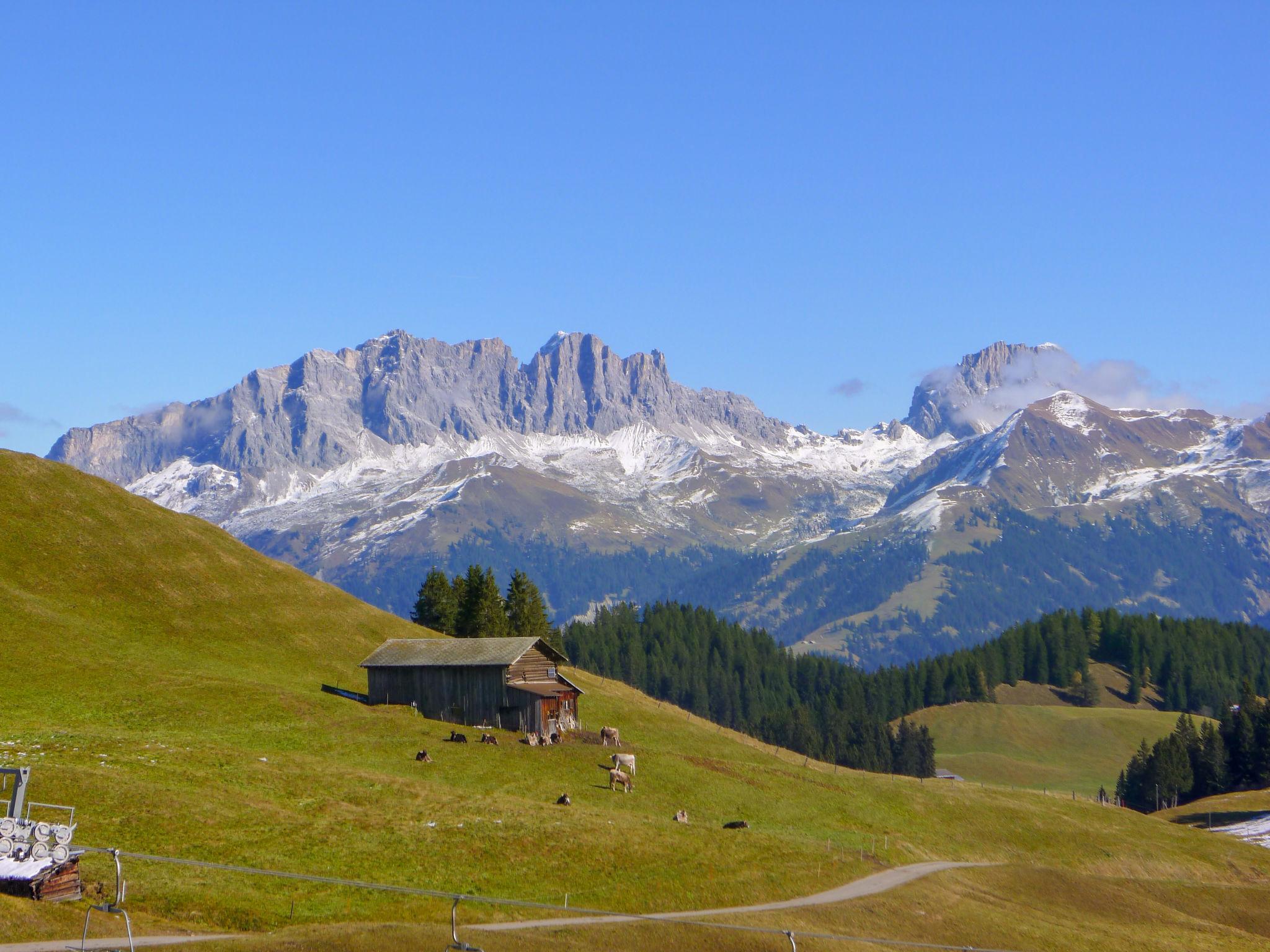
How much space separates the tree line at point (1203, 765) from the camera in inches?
6570

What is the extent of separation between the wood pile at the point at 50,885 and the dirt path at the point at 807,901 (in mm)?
3877

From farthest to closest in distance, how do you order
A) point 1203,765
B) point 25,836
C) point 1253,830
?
point 1203,765 → point 1253,830 → point 25,836

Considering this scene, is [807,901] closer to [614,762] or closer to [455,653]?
[614,762]

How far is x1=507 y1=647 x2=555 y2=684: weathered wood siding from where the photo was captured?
9425 cm

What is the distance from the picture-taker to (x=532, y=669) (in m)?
96.2

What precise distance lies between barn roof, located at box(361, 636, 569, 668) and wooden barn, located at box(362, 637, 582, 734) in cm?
5

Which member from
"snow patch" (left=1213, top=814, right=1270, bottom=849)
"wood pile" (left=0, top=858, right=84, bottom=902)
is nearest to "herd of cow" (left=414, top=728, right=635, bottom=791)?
"wood pile" (left=0, top=858, right=84, bottom=902)

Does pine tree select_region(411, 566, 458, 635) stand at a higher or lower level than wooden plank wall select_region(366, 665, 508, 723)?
higher

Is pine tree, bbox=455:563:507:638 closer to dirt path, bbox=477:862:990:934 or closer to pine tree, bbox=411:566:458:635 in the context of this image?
pine tree, bbox=411:566:458:635

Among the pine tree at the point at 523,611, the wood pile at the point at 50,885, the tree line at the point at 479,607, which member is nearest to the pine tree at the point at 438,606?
the tree line at the point at 479,607

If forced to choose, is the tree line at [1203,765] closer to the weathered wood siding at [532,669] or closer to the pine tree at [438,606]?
the pine tree at [438,606]

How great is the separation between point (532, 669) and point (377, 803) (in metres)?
37.6

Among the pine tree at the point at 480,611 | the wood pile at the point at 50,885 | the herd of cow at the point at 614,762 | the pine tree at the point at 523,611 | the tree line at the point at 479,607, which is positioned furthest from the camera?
the pine tree at the point at 523,611

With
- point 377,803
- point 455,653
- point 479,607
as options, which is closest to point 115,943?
point 377,803
